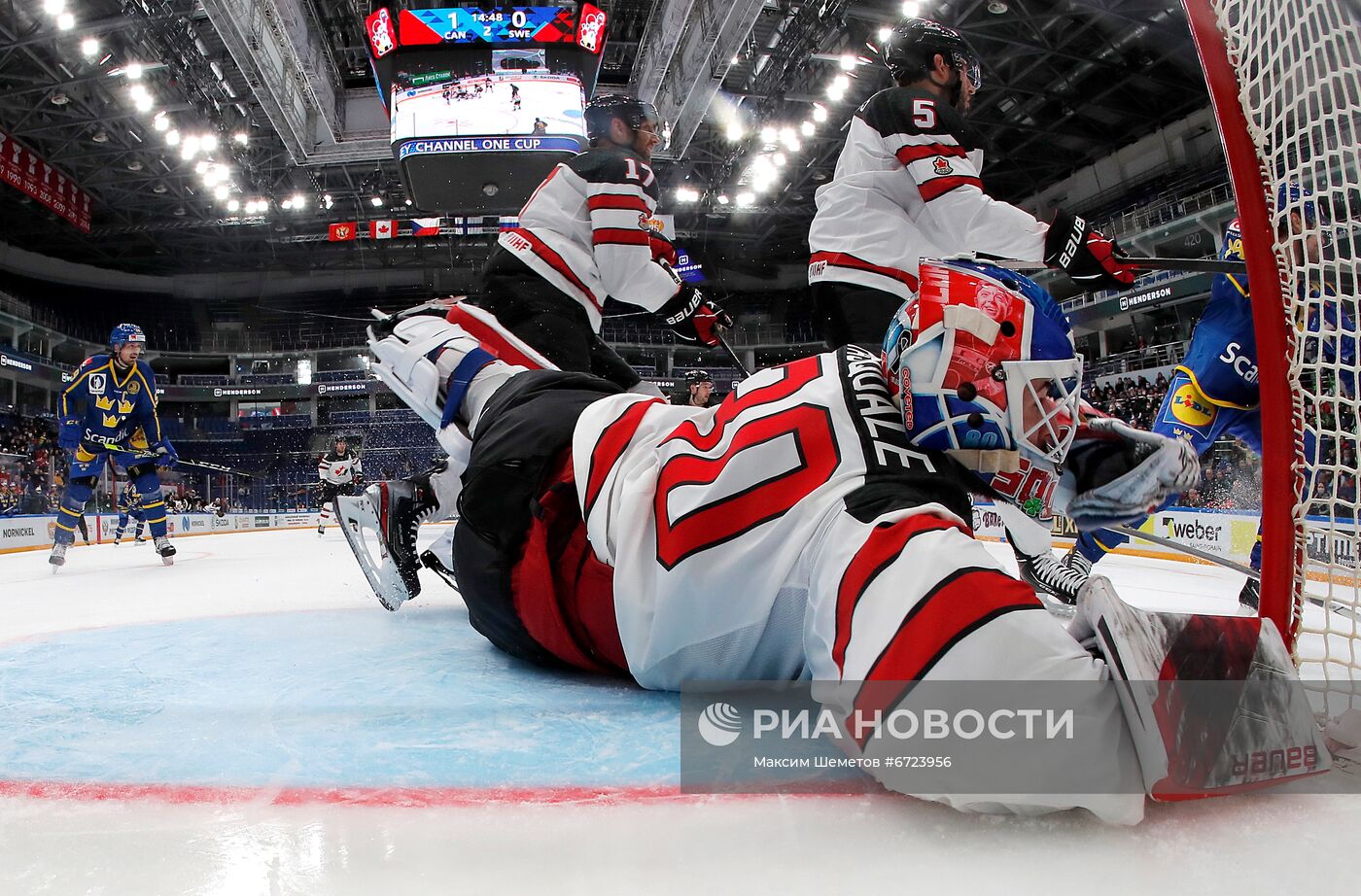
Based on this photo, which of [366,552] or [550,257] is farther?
[550,257]

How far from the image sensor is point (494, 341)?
218 centimetres

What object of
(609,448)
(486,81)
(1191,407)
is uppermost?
(486,81)

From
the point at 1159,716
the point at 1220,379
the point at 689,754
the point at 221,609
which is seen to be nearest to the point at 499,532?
the point at 689,754

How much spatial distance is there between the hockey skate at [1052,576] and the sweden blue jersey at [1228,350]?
74 cm

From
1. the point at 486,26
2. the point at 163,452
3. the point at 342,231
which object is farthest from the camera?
the point at 342,231

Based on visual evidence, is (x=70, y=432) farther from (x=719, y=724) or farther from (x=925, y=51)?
(x=719, y=724)

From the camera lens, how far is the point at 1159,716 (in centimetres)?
72

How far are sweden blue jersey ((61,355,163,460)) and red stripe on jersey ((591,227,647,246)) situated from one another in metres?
4.12

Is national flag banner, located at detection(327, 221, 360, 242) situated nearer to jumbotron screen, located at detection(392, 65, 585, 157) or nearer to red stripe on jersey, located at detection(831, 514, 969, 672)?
jumbotron screen, located at detection(392, 65, 585, 157)

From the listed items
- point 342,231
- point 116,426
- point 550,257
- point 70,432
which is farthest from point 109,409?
point 342,231

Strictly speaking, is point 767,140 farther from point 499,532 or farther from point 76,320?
point 76,320

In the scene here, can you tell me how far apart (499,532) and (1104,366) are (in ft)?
51.8

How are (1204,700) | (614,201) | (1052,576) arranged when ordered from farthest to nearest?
(614,201) < (1052,576) < (1204,700)

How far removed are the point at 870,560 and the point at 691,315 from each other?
2.23 m
